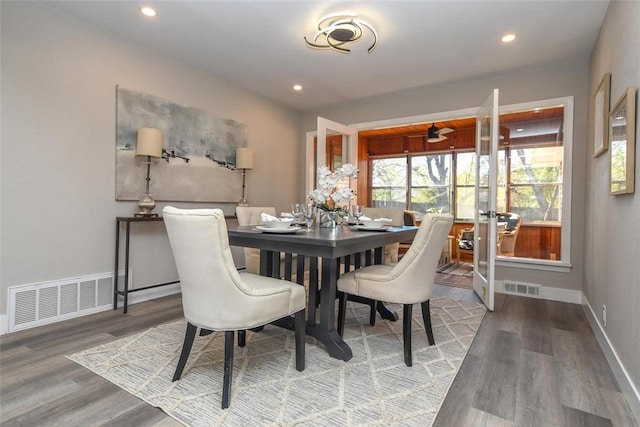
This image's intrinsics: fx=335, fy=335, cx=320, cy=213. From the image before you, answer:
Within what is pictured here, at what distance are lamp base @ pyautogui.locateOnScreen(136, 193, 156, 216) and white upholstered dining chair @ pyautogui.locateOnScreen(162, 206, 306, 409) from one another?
175cm

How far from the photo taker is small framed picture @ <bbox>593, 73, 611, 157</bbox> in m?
2.40

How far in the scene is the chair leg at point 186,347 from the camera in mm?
1754

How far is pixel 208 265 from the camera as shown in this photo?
1558 mm

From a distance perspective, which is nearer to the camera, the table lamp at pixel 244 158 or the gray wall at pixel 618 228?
the gray wall at pixel 618 228

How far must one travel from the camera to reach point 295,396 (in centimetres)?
168

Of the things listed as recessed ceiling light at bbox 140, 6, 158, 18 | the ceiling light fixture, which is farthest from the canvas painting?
the ceiling light fixture

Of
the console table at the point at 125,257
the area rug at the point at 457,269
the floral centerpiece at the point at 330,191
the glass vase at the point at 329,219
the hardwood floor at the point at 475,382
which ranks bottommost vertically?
the hardwood floor at the point at 475,382

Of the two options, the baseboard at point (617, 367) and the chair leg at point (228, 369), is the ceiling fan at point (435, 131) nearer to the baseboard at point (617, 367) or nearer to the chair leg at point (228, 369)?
the baseboard at point (617, 367)

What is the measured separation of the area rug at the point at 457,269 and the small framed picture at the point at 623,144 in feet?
10.5

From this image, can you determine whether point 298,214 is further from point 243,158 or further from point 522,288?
point 522,288

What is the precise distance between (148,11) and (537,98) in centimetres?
388

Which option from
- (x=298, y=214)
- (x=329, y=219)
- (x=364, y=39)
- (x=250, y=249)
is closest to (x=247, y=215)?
(x=250, y=249)

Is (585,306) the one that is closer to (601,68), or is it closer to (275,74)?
(601,68)

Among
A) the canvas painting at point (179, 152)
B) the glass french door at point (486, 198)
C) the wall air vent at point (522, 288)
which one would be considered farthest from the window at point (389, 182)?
the canvas painting at point (179, 152)
